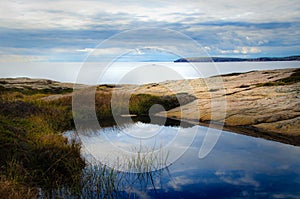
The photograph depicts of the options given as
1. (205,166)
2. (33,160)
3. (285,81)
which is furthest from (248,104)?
(33,160)

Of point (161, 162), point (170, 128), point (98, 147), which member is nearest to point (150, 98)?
point (170, 128)

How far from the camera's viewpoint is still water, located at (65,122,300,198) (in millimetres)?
8875

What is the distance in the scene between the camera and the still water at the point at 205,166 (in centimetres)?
888

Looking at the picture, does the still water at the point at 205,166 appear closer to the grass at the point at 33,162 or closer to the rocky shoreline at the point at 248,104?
the grass at the point at 33,162

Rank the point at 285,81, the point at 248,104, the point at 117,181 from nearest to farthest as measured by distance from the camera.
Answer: the point at 117,181 < the point at 248,104 < the point at 285,81

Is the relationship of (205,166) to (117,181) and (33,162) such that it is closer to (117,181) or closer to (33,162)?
(117,181)

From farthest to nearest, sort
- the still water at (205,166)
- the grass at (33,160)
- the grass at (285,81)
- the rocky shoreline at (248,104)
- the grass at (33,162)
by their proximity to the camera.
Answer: the grass at (285,81)
the rocky shoreline at (248,104)
the still water at (205,166)
the grass at (33,160)
the grass at (33,162)

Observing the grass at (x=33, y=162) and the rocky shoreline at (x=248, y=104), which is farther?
the rocky shoreline at (x=248, y=104)

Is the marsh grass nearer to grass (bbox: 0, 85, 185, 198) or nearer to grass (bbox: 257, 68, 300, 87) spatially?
grass (bbox: 0, 85, 185, 198)

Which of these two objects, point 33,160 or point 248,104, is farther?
point 248,104

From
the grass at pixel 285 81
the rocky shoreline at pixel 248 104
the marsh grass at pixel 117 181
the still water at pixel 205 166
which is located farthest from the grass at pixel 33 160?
the grass at pixel 285 81

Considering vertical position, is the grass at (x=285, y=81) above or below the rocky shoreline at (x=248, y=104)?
above

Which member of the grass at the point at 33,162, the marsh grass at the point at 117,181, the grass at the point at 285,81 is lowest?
the marsh grass at the point at 117,181

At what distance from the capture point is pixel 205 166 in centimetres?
1085
